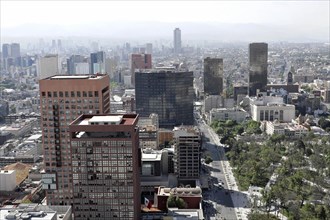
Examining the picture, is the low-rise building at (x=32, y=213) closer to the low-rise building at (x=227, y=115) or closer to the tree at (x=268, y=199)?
the tree at (x=268, y=199)

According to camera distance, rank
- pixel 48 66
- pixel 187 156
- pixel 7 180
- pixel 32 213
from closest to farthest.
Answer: pixel 32 213
pixel 7 180
pixel 187 156
pixel 48 66

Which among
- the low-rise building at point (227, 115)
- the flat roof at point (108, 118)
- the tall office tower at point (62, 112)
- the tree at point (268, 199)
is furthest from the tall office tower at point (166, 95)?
the flat roof at point (108, 118)

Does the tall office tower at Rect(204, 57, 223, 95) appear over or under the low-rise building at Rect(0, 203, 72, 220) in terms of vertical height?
over

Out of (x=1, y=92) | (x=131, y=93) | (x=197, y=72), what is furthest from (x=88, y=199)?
(x=197, y=72)

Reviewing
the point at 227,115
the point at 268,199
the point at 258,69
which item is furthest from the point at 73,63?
the point at 268,199

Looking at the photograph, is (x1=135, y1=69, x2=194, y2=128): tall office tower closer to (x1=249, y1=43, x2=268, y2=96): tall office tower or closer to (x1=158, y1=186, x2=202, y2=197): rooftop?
(x1=249, y1=43, x2=268, y2=96): tall office tower

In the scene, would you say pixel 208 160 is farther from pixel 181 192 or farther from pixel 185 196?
pixel 185 196

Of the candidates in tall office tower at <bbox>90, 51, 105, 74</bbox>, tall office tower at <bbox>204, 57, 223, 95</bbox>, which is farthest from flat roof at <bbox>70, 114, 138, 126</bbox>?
tall office tower at <bbox>90, 51, 105, 74</bbox>
